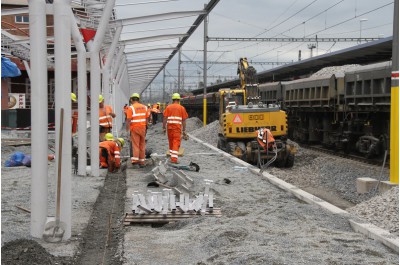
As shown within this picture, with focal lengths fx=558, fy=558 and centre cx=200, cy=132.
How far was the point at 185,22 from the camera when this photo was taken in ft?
60.3

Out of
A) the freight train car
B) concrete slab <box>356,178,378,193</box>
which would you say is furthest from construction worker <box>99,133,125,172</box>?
the freight train car

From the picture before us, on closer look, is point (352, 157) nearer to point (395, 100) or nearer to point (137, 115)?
point (395, 100)

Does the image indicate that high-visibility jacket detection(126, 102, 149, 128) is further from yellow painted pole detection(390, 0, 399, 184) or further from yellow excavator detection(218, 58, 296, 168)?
yellow painted pole detection(390, 0, 399, 184)

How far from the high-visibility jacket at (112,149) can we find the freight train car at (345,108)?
8.20 metres

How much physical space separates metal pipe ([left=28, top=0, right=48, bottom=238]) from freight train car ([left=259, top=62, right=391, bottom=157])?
12234 millimetres

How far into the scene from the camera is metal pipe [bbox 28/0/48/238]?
621 cm

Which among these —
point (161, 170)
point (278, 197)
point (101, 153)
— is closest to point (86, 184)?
point (161, 170)

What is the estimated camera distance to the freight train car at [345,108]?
1739cm

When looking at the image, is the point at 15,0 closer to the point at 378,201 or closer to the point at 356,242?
the point at 378,201

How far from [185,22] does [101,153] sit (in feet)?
22.0

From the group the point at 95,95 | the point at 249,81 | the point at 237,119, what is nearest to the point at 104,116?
the point at 95,95

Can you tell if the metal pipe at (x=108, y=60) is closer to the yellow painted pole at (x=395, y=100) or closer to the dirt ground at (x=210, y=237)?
the dirt ground at (x=210, y=237)

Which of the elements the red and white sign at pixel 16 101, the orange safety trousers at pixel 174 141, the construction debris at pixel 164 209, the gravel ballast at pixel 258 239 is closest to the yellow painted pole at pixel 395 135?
the gravel ballast at pixel 258 239

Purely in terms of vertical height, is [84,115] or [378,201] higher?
[84,115]
